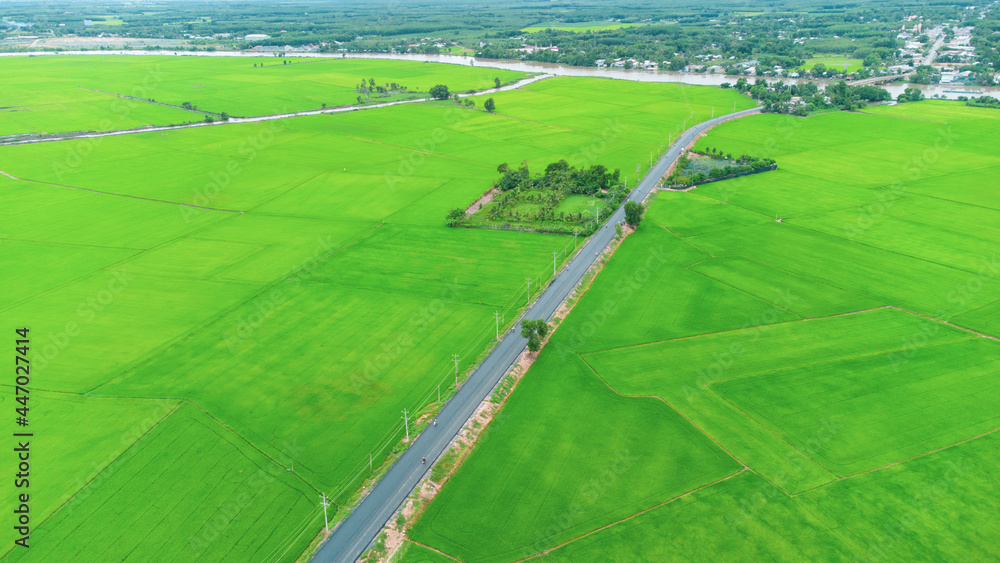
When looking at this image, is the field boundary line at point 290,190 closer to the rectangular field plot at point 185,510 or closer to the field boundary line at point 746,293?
the rectangular field plot at point 185,510

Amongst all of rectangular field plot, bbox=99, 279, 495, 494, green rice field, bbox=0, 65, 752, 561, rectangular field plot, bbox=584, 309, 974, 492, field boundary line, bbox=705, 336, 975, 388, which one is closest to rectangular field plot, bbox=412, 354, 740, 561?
green rice field, bbox=0, 65, 752, 561

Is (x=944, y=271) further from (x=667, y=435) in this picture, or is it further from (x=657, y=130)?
(x=657, y=130)

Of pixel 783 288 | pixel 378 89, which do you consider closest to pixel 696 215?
pixel 783 288

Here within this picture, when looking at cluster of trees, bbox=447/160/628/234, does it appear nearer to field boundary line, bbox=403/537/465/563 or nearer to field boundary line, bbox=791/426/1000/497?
field boundary line, bbox=791/426/1000/497

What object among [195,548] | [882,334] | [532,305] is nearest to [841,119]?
[882,334]

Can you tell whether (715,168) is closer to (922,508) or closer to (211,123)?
(922,508)

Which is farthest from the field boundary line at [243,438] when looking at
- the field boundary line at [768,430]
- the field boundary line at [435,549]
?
the field boundary line at [768,430]
